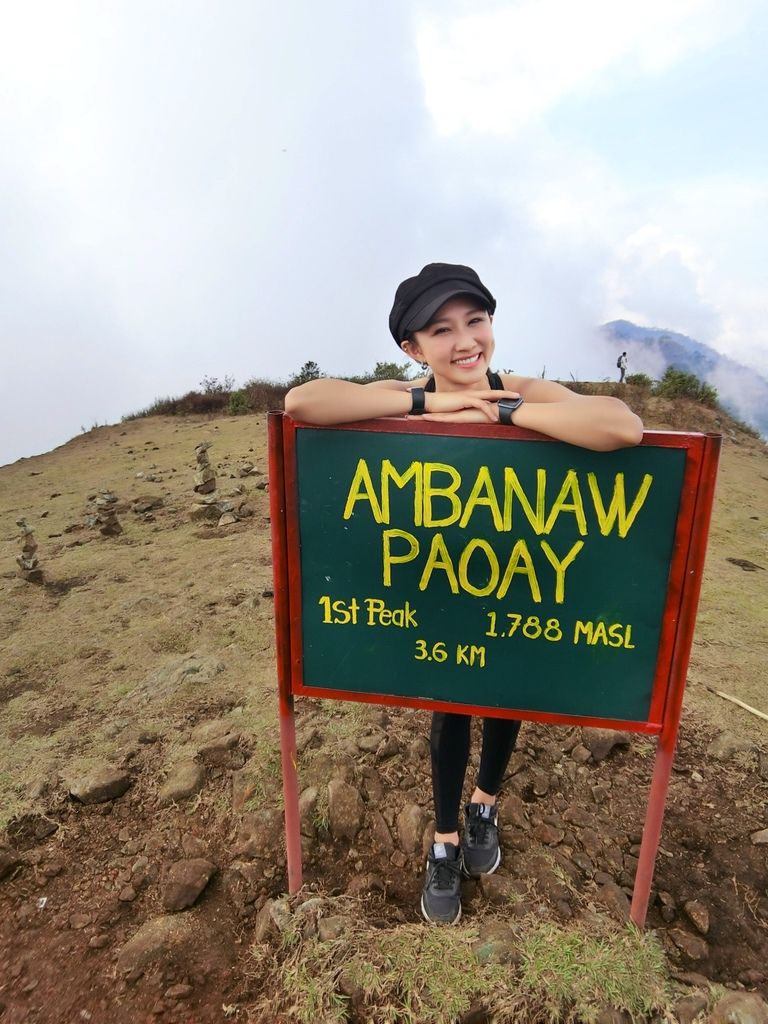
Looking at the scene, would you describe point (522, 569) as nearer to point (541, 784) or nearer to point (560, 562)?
point (560, 562)

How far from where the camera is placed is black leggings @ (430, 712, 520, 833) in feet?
6.62

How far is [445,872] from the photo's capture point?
206 centimetres

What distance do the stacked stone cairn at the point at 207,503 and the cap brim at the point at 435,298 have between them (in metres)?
4.62

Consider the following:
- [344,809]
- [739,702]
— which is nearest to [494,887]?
[344,809]

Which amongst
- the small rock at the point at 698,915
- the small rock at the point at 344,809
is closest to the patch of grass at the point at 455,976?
the small rock at the point at 698,915

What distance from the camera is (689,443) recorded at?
147 centimetres

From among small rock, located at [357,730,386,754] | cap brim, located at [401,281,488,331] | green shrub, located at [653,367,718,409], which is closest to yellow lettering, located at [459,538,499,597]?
cap brim, located at [401,281,488,331]

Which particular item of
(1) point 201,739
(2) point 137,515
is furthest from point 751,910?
(2) point 137,515

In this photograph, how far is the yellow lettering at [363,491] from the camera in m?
1.61

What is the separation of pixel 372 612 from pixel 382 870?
110cm

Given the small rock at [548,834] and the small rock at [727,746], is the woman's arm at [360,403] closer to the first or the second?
the small rock at [548,834]

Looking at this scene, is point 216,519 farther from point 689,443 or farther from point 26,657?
point 689,443

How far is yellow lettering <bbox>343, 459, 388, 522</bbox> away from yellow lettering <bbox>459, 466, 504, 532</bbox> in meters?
0.23

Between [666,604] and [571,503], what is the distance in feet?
1.20
